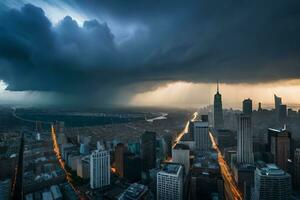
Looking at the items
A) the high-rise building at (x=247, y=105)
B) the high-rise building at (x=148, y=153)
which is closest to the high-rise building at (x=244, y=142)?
the high-rise building at (x=148, y=153)

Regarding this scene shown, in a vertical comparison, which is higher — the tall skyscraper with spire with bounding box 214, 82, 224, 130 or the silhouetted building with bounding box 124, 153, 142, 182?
the tall skyscraper with spire with bounding box 214, 82, 224, 130

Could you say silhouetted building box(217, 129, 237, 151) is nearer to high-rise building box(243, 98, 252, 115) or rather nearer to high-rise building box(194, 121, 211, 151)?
high-rise building box(194, 121, 211, 151)

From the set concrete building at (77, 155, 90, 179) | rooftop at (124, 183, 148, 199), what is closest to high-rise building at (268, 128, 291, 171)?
rooftop at (124, 183, 148, 199)

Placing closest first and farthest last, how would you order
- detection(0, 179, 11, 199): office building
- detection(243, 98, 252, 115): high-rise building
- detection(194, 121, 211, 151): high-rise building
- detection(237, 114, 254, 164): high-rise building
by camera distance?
detection(0, 179, 11, 199): office building → detection(237, 114, 254, 164): high-rise building → detection(194, 121, 211, 151): high-rise building → detection(243, 98, 252, 115): high-rise building

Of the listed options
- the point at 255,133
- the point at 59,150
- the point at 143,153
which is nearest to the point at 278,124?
the point at 255,133

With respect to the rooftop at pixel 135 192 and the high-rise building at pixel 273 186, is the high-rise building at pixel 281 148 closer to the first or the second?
the high-rise building at pixel 273 186

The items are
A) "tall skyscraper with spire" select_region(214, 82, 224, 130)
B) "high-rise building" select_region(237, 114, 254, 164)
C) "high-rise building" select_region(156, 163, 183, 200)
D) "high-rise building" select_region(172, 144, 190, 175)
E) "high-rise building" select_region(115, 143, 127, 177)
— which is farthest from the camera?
"tall skyscraper with spire" select_region(214, 82, 224, 130)
